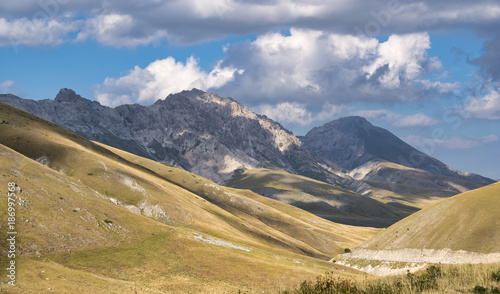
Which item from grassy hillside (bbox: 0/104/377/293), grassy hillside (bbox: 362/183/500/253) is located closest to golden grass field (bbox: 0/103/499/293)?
grassy hillside (bbox: 0/104/377/293)

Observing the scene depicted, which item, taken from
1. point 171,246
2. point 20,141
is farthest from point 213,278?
point 20,141

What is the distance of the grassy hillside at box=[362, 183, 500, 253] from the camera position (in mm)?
85375

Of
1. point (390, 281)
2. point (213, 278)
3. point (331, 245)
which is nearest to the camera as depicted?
point (390, 281)

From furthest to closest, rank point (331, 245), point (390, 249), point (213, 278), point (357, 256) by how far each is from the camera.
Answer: point (331, 245) → point (357, 256) → point (390, 249) → point (213, 278)

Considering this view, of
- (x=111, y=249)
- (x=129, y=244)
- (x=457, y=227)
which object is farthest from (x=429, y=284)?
(x=457, y=227)

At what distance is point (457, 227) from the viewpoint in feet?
304

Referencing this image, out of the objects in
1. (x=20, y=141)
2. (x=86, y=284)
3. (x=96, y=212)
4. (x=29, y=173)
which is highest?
(x=20, y=141)

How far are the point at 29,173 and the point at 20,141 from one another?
2107 inches

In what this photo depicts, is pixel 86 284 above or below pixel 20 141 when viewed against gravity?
below

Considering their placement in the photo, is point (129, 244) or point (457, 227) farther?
point (457, 227)

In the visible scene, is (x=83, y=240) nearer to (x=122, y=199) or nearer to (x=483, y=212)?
(x=122, y=199)

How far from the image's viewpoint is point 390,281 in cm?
2580

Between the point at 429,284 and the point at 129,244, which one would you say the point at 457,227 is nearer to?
the point at 129,244

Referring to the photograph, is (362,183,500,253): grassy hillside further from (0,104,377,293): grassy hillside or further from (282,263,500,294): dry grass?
(282,263,500,294): dry grass
